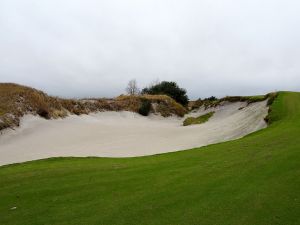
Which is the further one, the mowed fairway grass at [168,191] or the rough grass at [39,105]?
the rough grass at [39,105]

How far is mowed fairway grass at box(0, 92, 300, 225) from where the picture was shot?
8227mm

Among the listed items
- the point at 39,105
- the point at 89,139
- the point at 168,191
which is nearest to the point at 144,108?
the point at 39,105

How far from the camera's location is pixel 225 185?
10180 mm

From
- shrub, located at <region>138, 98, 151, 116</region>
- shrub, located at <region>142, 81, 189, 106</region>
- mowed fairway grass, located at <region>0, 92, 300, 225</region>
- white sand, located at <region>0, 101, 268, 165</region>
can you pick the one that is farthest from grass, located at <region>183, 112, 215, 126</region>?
mowed fairway grass, located at <region>0, 92, 300, 225</region>

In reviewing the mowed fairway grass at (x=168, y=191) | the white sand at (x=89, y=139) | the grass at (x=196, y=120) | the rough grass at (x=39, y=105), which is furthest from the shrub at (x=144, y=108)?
the mowed fairway grass at (x=168, y=191)

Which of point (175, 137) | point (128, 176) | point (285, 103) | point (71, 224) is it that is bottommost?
point (71, 224)

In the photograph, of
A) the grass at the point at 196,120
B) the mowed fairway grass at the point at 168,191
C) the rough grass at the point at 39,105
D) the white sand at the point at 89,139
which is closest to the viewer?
the mowed fairway grass at the point at 168,191

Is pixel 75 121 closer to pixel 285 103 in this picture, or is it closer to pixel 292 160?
pixel 285 103

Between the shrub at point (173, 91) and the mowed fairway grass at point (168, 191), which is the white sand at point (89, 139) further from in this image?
the shrub at point (173, 91)

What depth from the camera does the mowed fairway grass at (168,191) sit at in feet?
27.0

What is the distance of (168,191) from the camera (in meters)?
10.2

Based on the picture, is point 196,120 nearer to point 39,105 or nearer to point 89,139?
point 39,105

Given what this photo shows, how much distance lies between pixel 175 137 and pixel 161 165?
18.4 metres

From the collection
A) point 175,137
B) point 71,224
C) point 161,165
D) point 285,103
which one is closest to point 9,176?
point 161,165
